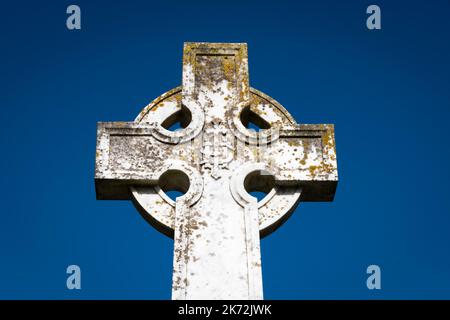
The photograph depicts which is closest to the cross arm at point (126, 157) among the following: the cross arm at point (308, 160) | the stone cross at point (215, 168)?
the stone cross at point (215, 168)

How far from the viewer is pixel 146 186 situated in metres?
8.03

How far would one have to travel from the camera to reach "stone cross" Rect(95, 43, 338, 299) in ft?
24.5

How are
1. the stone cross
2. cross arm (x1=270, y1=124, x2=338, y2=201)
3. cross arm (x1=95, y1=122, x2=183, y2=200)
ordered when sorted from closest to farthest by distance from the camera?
the stone cross → cross arm (x1=95, y1=122, x2=183, y2=200) → cross arm (x1=270, y1=124, x2=338, y2=201)

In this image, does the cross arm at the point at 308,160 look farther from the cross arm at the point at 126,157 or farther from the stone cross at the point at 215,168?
the cross arm at the point at 126,157

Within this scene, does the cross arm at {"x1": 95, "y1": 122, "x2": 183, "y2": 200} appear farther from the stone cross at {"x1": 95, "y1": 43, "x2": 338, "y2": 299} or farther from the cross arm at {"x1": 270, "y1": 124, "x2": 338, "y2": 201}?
the cross arm at {"x1": 270, "y1": 124, "x2": 338, "y2": 201}

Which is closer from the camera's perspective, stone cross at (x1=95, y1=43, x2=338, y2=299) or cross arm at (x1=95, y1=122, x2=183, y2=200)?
stone cross at (x1=95, y1=43, x2=338, y2=299)

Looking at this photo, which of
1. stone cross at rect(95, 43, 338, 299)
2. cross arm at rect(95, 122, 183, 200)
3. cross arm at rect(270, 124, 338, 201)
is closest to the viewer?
stone cross at rect(95, 43, 338, 299)

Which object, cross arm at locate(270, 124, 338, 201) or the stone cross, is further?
cross arm at locate(270, 124, 338, 201)

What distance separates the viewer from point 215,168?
26.5 feet

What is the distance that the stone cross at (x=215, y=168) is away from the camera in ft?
24.5

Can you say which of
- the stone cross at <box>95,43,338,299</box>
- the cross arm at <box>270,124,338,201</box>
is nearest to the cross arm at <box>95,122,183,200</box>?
the stone cross at <box>95,43,338,299</box>
